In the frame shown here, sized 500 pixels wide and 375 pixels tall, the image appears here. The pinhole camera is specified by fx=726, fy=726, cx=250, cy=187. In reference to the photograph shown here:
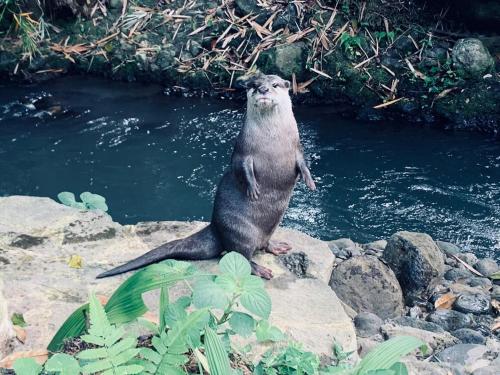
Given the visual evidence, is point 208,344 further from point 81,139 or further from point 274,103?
point 81,139

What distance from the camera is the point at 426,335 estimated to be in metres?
3.26

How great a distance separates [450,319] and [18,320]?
7.03 feet

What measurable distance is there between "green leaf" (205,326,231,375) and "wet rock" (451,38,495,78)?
5089mm

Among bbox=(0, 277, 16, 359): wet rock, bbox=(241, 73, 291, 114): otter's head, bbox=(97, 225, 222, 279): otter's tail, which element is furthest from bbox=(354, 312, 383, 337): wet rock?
bbox=(0, 277, 16, 359): wet rock

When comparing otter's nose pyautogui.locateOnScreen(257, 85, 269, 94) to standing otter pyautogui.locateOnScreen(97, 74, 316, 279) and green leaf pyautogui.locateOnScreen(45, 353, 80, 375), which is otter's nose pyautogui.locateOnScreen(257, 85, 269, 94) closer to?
standing otter pyautogui.locateOnScreen(97, 74, 316, 279)

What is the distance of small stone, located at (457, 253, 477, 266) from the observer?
4367 millimetres

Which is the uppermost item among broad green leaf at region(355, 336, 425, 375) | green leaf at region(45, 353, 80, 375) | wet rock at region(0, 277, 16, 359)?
green leaf at region(45, 353, 80, 375)

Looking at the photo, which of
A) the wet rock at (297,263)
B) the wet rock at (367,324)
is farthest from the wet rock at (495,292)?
the wet rock at (297,263)

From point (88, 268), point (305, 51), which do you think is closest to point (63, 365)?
point (88, 268)

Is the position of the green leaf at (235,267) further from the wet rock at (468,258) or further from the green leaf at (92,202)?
the wet rock at (468,258)

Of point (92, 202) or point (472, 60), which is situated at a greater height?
point (472, 60)

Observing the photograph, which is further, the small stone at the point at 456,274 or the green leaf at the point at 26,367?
the small stone at the point at 456,274

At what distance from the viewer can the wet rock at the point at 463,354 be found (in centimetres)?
295

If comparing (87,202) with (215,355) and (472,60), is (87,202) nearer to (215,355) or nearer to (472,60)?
(215,355)
